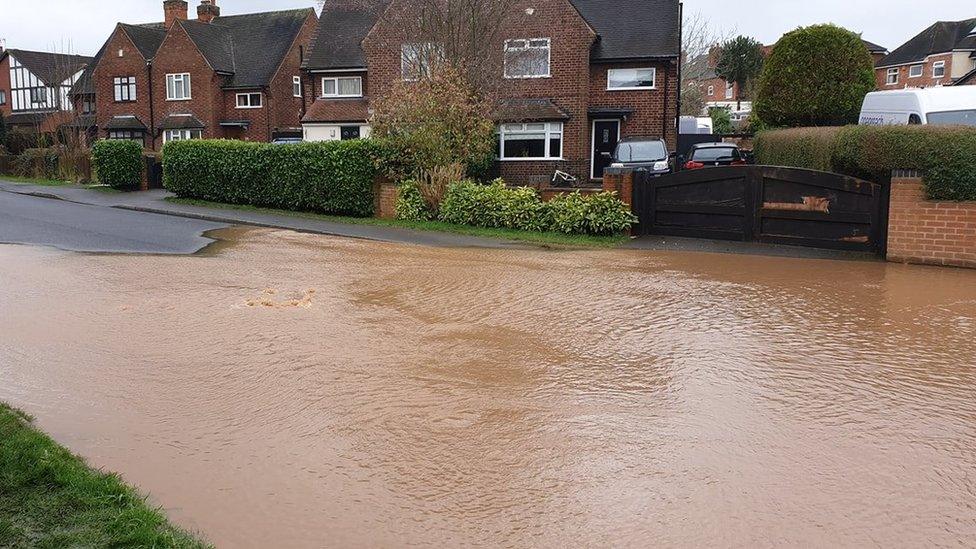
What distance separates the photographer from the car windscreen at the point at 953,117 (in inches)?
661

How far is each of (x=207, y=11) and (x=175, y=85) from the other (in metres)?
7.46

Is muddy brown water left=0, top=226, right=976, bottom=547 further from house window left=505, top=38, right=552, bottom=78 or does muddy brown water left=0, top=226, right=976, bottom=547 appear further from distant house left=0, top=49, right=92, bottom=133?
distant house left=0, top=49, right=92, bottom=133

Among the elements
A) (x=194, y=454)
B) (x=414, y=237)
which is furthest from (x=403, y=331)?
(x=414, y=237)

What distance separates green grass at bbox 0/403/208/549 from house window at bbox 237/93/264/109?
133 ft

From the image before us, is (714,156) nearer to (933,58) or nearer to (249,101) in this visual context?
(249,101)

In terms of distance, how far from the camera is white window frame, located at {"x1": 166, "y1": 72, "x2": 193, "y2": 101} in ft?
144

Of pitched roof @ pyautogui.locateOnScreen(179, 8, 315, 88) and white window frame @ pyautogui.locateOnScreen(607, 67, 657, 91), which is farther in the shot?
pitched roof @ pyautogui.locateOnScreen(179, 8, 315, 88)

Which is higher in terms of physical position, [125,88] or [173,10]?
[173,10]

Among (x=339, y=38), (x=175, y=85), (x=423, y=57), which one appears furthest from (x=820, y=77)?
(x=175, y=85)

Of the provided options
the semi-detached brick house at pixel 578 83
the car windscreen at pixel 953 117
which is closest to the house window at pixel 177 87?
the semi-detached brick house at pixel 578 83

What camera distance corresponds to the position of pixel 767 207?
14.6 meters

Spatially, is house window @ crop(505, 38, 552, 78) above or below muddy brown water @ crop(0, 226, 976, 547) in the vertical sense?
above

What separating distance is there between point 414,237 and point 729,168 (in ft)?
19.9

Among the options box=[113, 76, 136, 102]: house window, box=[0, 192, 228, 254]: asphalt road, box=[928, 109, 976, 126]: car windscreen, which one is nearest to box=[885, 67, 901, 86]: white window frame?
box=[928, 109, 976, 126]: car windscreen
